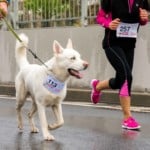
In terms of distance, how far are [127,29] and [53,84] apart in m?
1.54

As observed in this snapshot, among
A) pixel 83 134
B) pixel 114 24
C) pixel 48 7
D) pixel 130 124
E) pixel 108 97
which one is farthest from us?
pixel 48 7

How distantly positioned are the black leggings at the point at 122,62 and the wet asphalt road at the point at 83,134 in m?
0.66

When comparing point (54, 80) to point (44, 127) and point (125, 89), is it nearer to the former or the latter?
point (44, 127)

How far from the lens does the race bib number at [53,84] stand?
770 cm

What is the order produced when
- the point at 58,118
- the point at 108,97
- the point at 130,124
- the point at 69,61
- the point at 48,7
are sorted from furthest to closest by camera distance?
the point at 48,7 < the point at 108,97 < the point at 130,124 < the point at 58,118 < the point at 69,61

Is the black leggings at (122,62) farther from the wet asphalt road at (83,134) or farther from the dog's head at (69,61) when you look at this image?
the dog's head at (69,61)

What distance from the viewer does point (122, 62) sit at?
876cm

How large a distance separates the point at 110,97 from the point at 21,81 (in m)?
4.53

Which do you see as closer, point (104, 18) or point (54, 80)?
point (54, 80)

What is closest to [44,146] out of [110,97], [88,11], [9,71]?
[110,97]

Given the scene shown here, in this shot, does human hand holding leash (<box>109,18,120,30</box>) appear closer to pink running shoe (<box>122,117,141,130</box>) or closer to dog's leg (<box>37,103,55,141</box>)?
pink running shoe (<box>122,117,141,130</box>)

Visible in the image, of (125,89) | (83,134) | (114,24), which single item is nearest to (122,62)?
(125,89)

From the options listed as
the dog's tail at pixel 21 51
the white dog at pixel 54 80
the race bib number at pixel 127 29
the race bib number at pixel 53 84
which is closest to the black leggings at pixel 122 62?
the race bib number at pixel 127 29

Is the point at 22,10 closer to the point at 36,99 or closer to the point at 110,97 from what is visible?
the point at 110,97
